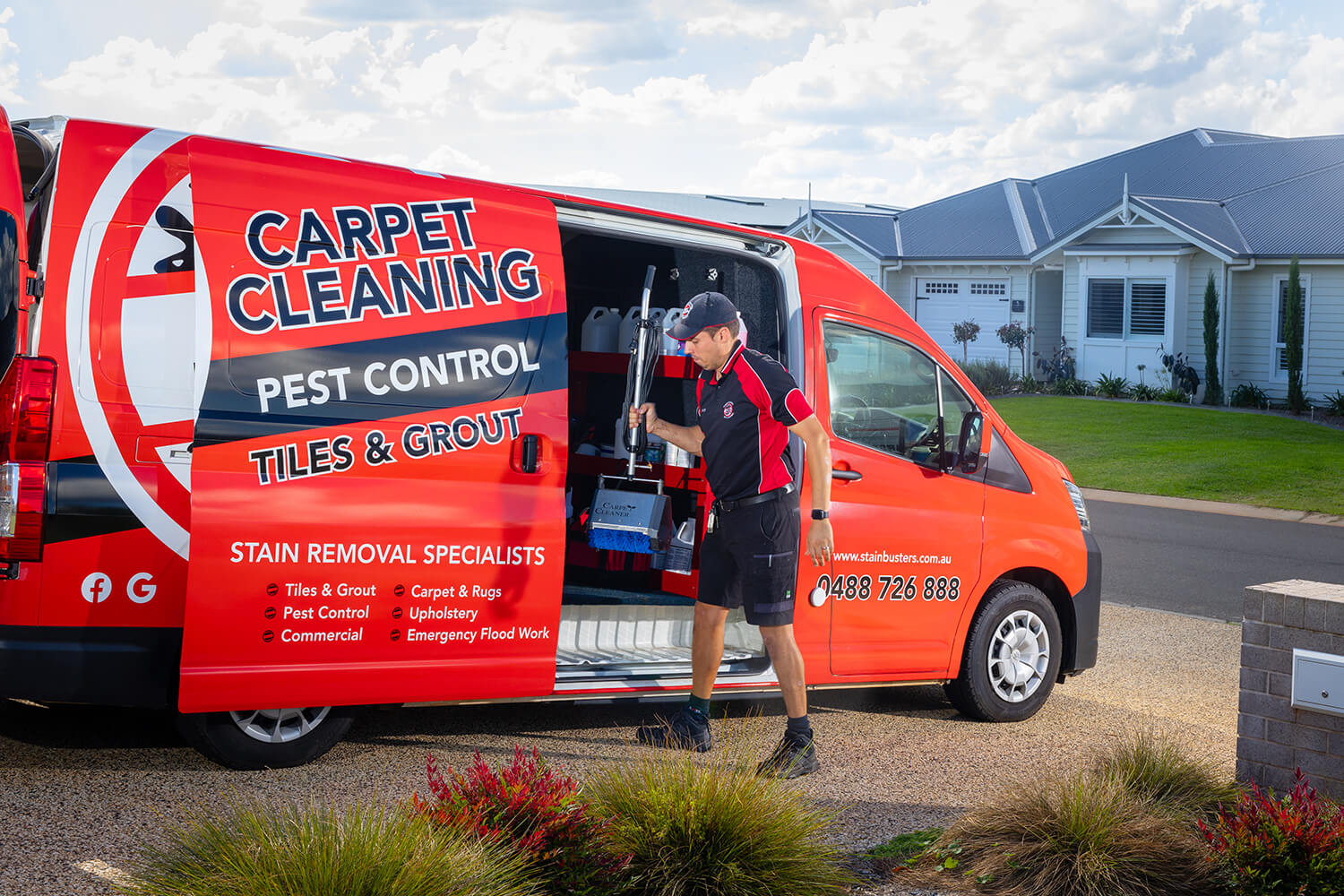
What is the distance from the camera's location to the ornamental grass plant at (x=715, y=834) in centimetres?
396

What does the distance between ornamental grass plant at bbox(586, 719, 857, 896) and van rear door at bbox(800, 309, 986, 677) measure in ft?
6.65

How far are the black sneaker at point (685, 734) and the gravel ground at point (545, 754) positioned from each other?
0.46 feet

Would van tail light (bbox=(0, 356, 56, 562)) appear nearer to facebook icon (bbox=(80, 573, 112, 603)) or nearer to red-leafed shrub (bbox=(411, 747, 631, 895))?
facebook icon (bbox=(80, 573, 112, 603))

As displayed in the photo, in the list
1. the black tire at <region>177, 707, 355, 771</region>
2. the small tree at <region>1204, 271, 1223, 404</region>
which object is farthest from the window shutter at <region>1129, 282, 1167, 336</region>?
the black tire at <region>177, 707, 355, 771</region>

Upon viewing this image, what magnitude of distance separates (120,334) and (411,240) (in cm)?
114

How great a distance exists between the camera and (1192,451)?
830 inches

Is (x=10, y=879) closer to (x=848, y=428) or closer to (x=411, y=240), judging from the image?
(x=411, y=240)

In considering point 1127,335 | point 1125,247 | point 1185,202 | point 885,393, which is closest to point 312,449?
point 885,393

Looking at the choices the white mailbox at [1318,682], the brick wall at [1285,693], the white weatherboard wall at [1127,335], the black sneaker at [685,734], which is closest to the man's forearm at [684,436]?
the black sneaker at [685,734]

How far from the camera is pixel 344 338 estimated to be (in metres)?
4.98

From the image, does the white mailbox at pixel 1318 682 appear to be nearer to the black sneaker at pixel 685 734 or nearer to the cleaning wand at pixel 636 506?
the black sneaker at pixel 685 734

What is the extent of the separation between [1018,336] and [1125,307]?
274 centimetres

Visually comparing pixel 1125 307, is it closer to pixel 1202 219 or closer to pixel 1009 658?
pixel 1202 219

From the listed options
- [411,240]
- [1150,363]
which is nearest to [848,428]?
[411,240]
